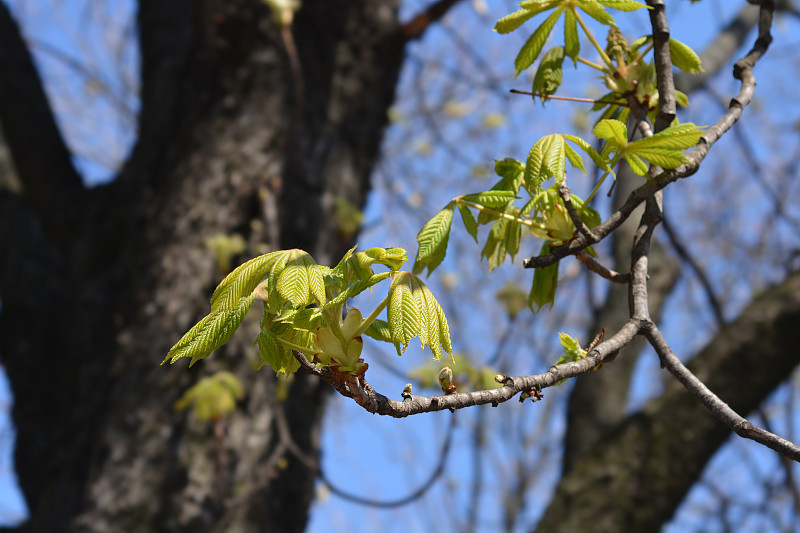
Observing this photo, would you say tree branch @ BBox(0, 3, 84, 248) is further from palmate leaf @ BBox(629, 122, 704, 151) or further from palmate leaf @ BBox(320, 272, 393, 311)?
palmate leaf @ BBox(629, 122, 704, 151)

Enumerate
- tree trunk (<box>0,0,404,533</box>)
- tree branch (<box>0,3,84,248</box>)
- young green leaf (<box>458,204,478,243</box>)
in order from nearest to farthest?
1. young green leaf (<box>458,204,478,243</box>)
2. tree trunk (<box>0,0,404,533</box>)
3. tree branch (<box>0,3,84,248</box>)

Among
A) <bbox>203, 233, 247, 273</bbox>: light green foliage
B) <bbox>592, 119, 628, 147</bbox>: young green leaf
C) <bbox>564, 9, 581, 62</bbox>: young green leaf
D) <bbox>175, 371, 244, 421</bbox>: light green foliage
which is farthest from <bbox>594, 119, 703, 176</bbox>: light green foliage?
<bbox>203, 233, 247, 273</bbox>: light green foliage

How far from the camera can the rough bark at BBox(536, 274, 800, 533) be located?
196 centimetres

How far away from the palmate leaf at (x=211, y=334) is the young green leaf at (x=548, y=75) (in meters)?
0.50

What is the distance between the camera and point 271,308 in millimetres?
629

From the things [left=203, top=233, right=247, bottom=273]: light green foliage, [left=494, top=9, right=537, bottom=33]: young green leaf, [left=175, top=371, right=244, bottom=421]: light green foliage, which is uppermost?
[left=203, top=233, right=247, bottom=273]: light green foliage

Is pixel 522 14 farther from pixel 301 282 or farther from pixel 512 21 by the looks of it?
pixel 301 282

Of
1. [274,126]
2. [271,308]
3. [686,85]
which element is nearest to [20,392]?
[274,126]

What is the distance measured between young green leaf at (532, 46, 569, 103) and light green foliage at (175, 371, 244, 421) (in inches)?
47.8

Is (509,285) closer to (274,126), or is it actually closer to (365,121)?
(365,121)

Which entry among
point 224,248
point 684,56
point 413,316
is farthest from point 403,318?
point 224,248

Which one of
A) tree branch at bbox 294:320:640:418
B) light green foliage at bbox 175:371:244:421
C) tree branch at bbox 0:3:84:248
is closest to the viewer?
tree branch at bbox 294:320:640:418

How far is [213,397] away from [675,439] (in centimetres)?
133

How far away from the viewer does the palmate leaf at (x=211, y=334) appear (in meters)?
0.59
